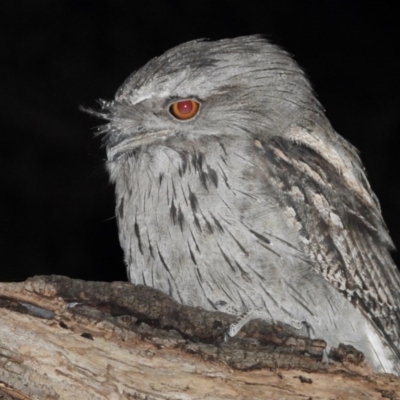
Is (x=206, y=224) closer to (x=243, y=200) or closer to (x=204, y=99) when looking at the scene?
(x=243, y=200)

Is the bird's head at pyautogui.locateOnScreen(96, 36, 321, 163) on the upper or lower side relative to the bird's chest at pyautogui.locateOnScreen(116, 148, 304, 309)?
upper

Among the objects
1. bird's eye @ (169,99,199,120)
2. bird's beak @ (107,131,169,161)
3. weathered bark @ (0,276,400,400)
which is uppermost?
bird's eye @ (169,99,199,120)

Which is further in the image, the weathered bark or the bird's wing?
the bird's wing

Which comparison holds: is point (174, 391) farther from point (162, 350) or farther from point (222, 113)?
point (222, 113)

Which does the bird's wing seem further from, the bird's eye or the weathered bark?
the weathered bark

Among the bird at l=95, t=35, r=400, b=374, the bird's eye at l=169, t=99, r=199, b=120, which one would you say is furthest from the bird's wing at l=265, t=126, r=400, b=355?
the bird's eye at l=169, t=99, r=199, b=120

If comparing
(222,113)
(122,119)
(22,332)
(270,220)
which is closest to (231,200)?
(270,220)

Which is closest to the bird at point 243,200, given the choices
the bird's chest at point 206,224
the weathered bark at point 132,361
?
the bird's chest at point 206,224
